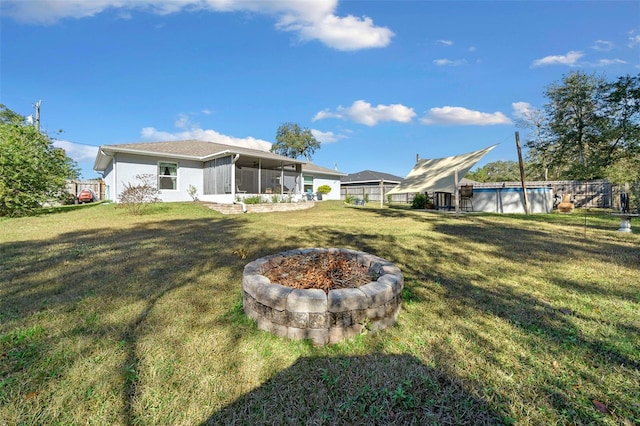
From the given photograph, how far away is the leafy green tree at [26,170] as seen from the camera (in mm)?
9227

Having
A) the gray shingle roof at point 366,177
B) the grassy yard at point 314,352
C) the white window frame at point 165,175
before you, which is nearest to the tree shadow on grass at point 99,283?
the grassy yard at point 314,352

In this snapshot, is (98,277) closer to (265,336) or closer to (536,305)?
(265,336)

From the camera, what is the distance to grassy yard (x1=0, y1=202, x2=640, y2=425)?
151 cm

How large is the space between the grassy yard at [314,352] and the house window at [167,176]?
10037 millimetres

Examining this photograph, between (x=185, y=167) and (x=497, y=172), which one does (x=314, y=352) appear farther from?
(x=497, y=172)

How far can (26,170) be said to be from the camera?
9.62 meters

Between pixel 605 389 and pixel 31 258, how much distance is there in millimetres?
7292

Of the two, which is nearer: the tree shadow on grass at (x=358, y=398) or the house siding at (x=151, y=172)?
the tree shadow on grass at (x=358, y=398)

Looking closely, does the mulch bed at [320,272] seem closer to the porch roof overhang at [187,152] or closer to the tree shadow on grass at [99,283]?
the tree shadow on grass at [99,283]

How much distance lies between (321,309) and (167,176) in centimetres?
1435

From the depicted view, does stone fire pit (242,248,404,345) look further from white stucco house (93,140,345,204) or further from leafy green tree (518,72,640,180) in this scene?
leafy green tree (518,72,640,180)

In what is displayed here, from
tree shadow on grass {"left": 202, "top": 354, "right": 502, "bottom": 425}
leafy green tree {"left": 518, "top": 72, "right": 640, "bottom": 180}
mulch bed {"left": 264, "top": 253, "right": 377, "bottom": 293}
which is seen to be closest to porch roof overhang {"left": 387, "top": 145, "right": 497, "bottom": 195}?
mulch bed {"left": 264, "top": 253, "right": 377, "bottom": 293}

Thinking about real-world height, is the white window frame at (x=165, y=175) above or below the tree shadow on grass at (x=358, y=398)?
above

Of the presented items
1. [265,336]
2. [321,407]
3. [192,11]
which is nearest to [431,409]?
[321,407]
